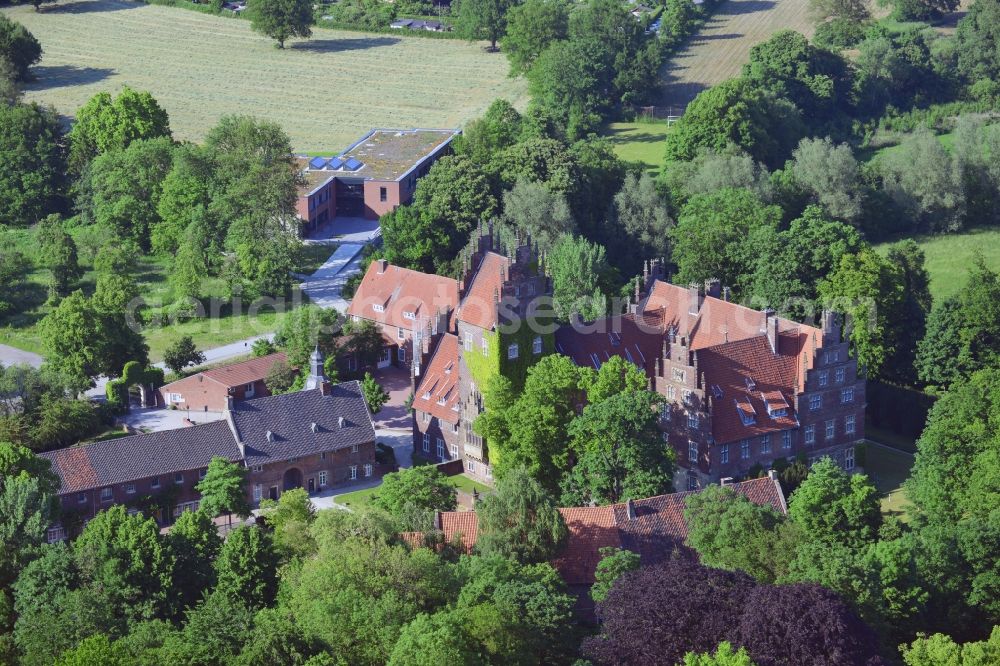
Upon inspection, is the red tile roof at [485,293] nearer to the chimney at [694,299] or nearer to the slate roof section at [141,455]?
the chimney at [694,299]

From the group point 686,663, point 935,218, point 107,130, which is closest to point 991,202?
point 935,218

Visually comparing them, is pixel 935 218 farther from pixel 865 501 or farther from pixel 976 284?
pixel 865 501

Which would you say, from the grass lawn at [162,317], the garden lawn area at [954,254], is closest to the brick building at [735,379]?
the grass lawn at [162,317]

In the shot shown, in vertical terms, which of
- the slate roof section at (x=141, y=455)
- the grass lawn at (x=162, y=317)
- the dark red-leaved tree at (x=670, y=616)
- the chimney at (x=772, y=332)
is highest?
the chimney at (x=772, y=332)

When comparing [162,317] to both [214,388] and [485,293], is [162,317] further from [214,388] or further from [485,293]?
[485,293]

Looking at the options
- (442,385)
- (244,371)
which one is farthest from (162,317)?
(442,385)
